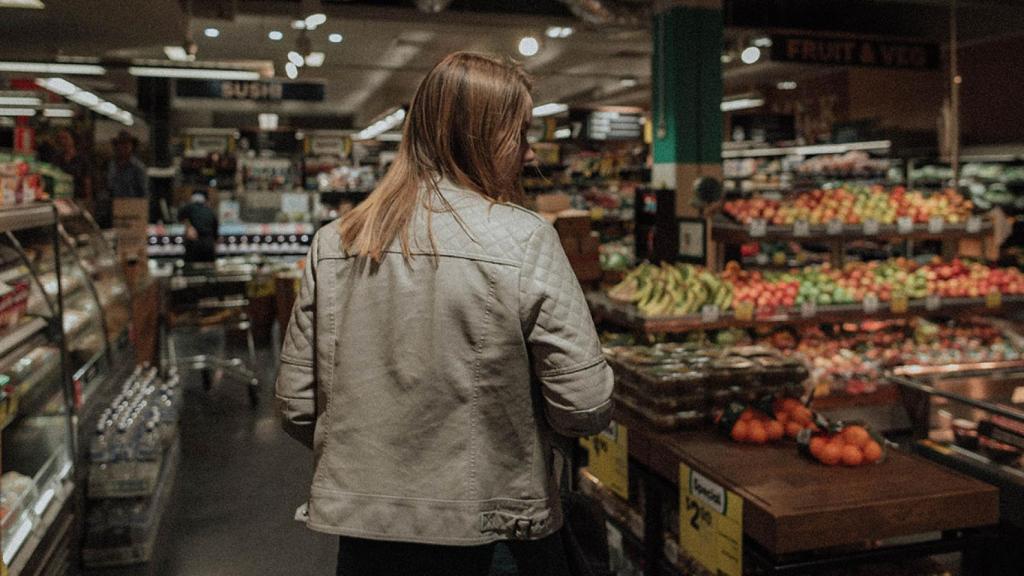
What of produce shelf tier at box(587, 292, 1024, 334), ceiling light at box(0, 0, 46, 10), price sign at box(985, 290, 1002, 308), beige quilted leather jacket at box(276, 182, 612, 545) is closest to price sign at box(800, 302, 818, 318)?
produce shelf tier at box(587, 292, 1024, 334)

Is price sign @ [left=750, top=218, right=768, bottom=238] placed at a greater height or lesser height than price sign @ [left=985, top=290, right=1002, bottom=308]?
greater

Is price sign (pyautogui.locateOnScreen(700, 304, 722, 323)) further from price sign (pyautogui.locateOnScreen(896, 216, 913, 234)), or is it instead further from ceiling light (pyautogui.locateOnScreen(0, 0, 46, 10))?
ceiling light (pyautogui.locateOnScreen(0, 0, 46, 10))

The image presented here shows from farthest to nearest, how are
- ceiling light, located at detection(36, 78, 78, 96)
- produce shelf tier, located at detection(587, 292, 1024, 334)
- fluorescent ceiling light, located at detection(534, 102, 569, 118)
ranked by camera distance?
fluorescent ceiling light, located at detection(534, 102, 569, 118) → ceiling light, located at detection(36, 78, 78, 96) → produce shelf tier, located at detection(587, 292, 1024, 334)

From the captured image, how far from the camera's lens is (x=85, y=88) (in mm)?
10383

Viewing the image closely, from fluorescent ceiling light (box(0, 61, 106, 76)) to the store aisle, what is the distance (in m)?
2.76

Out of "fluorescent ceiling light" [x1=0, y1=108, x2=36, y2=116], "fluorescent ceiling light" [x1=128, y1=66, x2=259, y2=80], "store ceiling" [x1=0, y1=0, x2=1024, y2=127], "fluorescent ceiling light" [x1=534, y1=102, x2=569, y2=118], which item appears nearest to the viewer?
"fluorescent ceiling light" [x1=128, y1=66, x2=259, y2=80]

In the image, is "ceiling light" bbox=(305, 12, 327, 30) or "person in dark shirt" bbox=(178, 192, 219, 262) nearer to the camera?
"ceiling light" bbox=(305, 12, 327, 30)

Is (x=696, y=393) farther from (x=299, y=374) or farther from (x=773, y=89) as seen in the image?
(x=773, y=89)

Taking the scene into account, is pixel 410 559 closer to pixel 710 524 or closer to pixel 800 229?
pixel 710 524

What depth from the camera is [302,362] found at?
1.73 m

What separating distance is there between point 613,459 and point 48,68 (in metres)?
6.21

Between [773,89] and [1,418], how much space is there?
14783mm

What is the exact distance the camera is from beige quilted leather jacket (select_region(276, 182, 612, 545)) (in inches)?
62.7

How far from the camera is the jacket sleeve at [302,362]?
1.73 m
